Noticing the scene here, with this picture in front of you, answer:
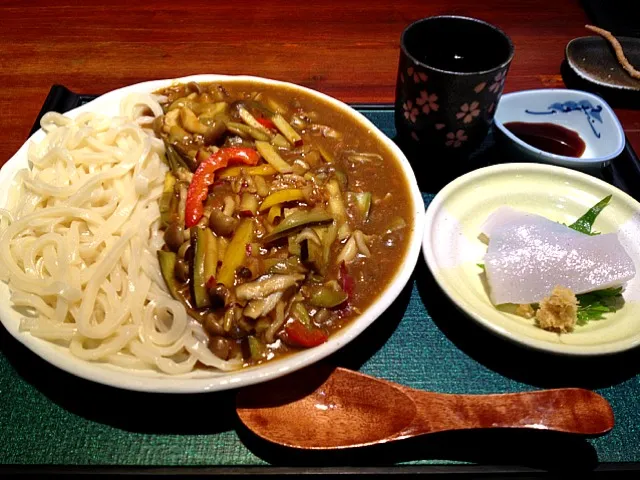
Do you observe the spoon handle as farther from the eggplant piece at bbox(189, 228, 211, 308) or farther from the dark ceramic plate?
the dark ceramic plate

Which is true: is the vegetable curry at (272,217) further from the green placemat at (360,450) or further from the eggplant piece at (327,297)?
the green placemat at (360,450)

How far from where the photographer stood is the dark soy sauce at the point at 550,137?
3.08m

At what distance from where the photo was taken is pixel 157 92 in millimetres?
3086

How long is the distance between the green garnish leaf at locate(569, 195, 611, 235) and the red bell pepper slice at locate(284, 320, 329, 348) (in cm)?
150

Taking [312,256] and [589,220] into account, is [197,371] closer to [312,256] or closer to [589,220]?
[312,256]

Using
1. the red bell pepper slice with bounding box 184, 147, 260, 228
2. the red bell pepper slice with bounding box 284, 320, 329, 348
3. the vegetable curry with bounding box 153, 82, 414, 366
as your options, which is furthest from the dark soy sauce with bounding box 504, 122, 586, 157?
the red bell pepper slice with bounding box 284, 320, 329, 348

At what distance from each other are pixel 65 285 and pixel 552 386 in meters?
2.07

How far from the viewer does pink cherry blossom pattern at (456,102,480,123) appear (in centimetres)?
262

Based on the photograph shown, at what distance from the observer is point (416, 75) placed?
2.59 meters

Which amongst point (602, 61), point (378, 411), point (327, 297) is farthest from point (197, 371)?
point (602, 61)

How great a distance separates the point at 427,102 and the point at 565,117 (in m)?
1.17

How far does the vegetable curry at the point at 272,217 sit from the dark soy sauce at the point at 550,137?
98 centimetres

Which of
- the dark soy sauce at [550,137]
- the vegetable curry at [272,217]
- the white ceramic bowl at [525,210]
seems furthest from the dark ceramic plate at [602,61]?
the vegetable curry at [272,217]

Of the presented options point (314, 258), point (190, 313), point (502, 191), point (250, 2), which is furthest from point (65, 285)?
point (250, 2)
